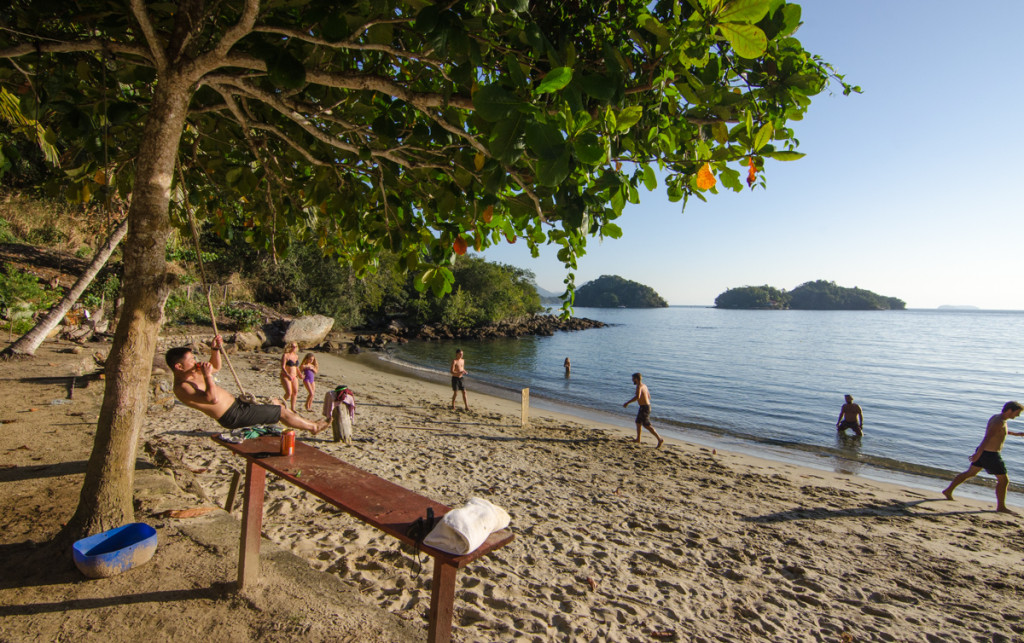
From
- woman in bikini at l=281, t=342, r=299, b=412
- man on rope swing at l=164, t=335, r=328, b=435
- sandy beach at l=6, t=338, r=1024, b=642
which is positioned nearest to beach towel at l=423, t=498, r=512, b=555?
sandy beach at l=6, t=338, r=1024, b=642

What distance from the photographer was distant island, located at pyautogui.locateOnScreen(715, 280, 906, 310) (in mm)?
181000

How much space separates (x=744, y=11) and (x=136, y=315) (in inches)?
149

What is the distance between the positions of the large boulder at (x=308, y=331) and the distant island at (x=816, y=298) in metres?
194

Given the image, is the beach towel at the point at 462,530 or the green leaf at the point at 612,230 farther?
the green leaf at the point at 612,230

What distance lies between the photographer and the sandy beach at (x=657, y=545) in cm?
414

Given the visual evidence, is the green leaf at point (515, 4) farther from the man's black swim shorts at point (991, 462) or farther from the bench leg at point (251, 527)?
the man's black swim shorts at point (991, 462)

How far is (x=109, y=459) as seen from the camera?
315 cm

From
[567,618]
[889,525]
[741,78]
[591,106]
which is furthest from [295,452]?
[889,525]

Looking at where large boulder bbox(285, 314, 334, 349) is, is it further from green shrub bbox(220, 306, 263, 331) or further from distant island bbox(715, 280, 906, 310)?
distant island bbox(715, 280, 906, 310)

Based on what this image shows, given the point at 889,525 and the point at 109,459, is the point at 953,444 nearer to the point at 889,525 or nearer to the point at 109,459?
the point at 889,525

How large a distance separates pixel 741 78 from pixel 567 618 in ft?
13.6

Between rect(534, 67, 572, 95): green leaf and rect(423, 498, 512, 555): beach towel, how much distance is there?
1.75 m

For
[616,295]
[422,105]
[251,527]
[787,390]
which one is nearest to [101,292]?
[251,527]

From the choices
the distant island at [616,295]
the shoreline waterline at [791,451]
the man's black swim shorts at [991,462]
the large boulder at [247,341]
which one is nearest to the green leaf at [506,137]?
the man's black swim shorts at [991,462]
